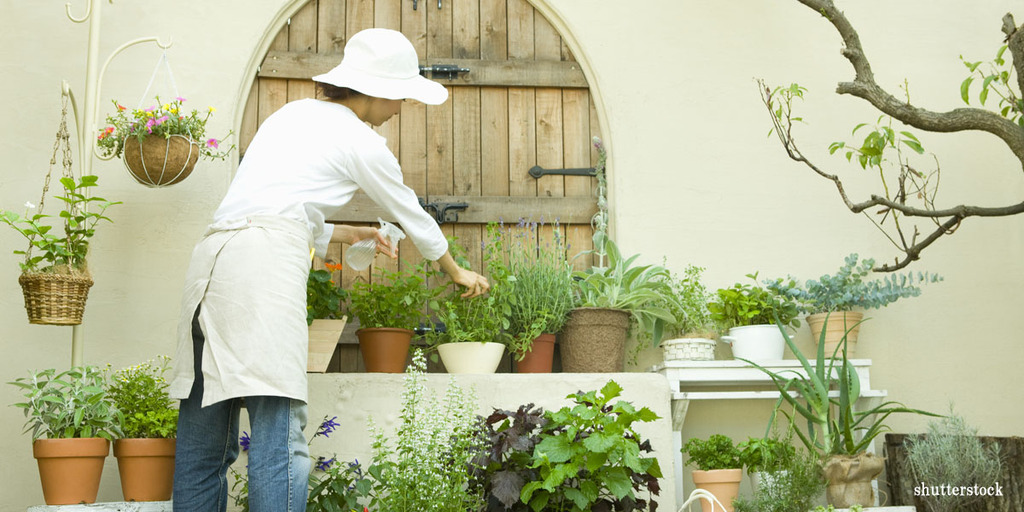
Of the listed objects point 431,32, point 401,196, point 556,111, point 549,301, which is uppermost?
point 431,32

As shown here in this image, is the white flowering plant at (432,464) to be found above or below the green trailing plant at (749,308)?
below

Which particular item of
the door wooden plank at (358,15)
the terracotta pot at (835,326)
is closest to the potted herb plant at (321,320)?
the door wooden plank at (358,15)

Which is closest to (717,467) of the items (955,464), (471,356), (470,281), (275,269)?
(955,464)

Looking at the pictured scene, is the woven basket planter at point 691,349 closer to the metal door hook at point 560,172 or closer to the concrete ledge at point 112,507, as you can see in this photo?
the metal door hook at point 560,172

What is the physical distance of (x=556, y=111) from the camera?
149 inches

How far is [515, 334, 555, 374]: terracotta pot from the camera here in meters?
3.34

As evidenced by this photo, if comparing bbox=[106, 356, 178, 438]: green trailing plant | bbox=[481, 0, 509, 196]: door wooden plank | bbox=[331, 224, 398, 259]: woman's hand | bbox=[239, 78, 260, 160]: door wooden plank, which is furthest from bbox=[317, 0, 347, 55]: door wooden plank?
bbox=[106, 356, 178, 438]: green trailing plant

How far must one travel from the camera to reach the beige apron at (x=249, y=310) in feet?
6.85

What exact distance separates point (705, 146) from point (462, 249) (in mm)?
1050

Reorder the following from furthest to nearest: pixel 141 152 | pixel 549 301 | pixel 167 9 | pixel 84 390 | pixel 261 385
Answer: pixel 167 9, pixel 549 301, pixel 141 152, pixel 84 390, pixel 261 385

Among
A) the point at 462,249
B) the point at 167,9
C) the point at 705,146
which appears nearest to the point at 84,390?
the point at 462,249

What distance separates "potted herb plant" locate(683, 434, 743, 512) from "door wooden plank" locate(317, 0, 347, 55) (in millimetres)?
1967

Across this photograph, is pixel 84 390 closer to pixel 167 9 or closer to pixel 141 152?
pixel 141 152

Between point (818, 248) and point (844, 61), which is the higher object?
point (844, 61)
